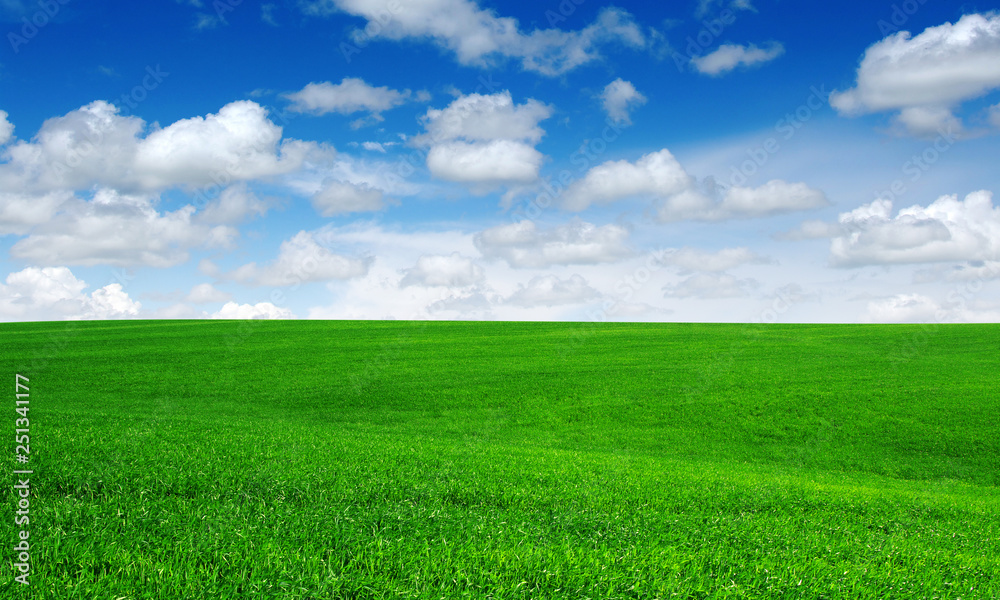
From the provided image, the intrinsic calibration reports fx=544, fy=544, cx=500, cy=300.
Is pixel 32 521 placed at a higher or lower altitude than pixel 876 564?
higher

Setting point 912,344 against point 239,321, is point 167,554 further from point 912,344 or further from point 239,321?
point 239,321

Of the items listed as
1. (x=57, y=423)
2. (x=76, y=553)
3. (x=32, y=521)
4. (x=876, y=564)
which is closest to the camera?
(x=76, y=553)

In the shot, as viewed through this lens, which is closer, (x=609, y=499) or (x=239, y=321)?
(x=609, y=499)

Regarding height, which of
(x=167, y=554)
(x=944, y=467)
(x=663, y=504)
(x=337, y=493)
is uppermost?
(x=167, y=554)

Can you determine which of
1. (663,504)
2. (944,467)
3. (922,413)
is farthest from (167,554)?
(922,413)

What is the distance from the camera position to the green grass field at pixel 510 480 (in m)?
5.10

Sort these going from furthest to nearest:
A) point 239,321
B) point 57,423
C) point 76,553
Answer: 1. point 239,321
2. point 57,423
3. point 76,553

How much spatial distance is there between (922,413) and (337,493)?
28.6 m

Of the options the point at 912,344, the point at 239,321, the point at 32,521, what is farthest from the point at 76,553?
the point at 239,321

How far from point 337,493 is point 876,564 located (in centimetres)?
744

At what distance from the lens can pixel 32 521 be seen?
5734 millimetres

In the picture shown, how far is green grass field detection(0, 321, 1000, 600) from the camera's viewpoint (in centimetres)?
510

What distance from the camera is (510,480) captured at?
1077 cm

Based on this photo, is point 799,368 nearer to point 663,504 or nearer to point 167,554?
point 663,504
